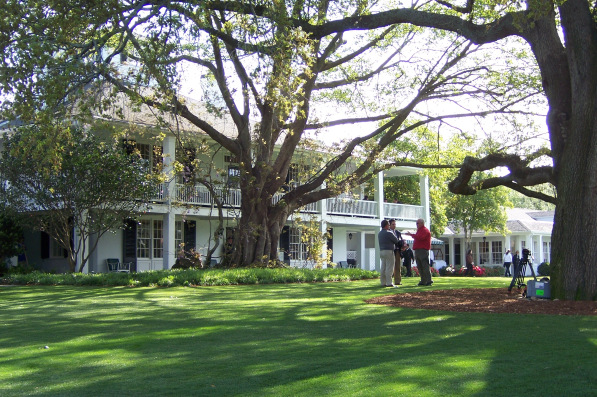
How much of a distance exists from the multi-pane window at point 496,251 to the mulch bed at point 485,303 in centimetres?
3740

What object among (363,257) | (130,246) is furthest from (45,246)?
(363,257)

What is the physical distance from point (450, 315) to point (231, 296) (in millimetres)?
5202

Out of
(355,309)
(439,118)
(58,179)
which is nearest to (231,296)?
(355,309)

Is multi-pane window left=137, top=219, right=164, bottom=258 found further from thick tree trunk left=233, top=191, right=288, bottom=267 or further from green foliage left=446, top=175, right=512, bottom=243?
green foliage left=446, top=175, right=512, bottom=243

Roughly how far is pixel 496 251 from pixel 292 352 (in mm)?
45508

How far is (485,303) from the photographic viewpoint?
11.0 meters

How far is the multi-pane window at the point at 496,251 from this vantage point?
162 ft

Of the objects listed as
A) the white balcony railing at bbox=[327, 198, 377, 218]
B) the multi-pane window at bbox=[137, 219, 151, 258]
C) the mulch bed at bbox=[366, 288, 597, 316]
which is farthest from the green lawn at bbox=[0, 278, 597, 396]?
the white balcony railing at bbox=[327, 198, 377, 218]

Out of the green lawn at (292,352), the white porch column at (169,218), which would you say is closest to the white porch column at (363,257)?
the white porch column at (169,218)

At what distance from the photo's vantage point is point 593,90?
11.0 metres

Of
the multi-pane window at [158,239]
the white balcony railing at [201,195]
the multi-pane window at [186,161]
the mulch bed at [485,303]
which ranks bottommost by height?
the mulch bed at [485,303]

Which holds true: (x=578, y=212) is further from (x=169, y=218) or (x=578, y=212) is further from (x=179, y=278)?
(x=169, y=218)

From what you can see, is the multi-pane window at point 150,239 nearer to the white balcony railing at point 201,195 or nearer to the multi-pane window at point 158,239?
the multi-pane window at point 158,239

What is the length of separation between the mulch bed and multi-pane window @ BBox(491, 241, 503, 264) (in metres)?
37.4
